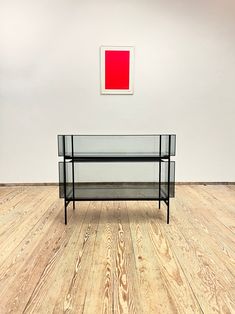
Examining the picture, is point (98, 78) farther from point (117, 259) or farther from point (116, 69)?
point (117, 259)

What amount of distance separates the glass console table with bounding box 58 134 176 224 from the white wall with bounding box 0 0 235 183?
40.1 inches

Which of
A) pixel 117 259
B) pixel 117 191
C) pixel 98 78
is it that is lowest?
pixel 117 259

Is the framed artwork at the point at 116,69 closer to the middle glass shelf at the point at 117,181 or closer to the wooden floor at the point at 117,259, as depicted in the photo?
the middle glass shelf at the point at 117,181

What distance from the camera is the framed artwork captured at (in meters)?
3.46

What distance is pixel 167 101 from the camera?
356 cm

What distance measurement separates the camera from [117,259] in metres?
1.68

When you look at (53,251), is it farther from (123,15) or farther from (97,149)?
(123,15)

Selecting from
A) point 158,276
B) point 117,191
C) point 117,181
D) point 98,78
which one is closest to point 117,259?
point 158,276

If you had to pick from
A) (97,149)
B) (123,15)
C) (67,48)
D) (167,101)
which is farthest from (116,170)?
(123,15)

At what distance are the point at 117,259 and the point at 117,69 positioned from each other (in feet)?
8.27

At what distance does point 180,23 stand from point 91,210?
8.45 ft

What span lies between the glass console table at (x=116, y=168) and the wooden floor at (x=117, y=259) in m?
0.22

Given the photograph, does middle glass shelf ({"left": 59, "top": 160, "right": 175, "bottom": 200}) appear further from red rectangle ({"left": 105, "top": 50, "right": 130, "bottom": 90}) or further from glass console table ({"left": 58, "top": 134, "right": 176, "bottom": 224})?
red rectangle ({"left": 105, "top": 50, "right": 130, "bottom": 90})

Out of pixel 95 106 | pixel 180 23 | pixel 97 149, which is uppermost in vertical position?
pixel 180 23
